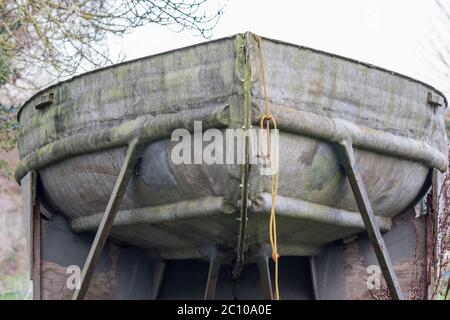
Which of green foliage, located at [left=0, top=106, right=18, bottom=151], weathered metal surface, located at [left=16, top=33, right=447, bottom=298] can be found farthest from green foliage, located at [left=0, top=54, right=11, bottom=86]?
weathered metal surface, located at [left=16, top=33, right=447, bottom=298]

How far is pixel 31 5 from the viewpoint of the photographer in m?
8.12

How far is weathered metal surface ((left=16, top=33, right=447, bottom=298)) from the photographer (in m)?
4.20

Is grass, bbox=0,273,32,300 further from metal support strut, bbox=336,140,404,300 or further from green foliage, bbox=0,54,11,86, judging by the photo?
metal support strut, bbox=336,140,404,300

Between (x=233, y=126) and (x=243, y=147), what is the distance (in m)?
0.12

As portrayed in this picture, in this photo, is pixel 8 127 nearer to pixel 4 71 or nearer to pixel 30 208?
pixel 4 71

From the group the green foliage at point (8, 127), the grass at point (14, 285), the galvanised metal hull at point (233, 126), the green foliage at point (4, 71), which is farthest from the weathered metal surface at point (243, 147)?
the grass at point (14, 285)

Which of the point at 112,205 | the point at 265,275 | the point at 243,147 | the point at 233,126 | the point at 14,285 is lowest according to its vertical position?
the point at 265,275

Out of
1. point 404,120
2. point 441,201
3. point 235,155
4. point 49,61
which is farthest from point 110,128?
point 49,61

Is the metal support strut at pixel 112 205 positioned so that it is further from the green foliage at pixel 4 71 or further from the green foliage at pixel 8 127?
the green foliage at pixel 8 127

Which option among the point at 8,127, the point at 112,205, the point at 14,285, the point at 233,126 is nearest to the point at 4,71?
the point at 8,127

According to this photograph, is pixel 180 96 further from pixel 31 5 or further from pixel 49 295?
pixel 31 5

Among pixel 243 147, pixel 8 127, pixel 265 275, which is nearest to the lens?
pixel 243 147

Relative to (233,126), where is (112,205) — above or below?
below

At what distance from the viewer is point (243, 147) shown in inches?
160
